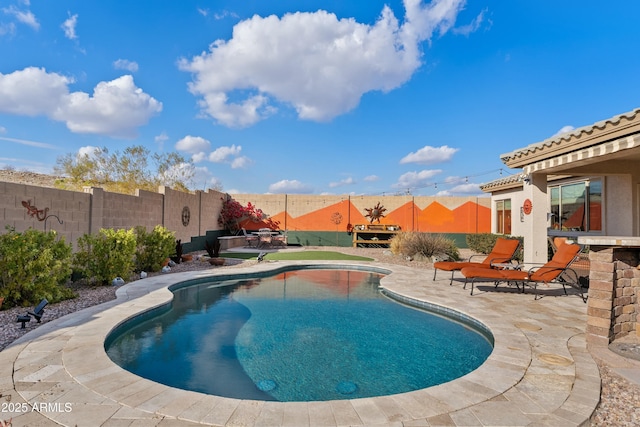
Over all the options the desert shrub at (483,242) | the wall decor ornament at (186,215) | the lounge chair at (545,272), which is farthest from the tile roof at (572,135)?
the wall decor ornament at (186,215)

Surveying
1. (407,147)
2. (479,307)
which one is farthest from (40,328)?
(407,147)

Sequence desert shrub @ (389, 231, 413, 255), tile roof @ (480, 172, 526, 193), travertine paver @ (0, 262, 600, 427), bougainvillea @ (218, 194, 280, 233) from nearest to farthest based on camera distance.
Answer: travertine paver @ (0, 262, 600, 427) < desert shrub @ (389, 231, 413, 255) < tile roof @ (480, 172, 526, 193) < bougainvillea @ (218, 194, 280, 233)

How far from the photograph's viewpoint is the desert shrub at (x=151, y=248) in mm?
8656

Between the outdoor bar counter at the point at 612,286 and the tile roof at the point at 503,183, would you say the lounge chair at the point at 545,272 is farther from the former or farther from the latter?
the tile roof at the point at 503,183

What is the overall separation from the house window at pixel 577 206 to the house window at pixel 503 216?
4121 mm

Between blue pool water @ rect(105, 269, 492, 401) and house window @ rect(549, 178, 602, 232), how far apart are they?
6.73m

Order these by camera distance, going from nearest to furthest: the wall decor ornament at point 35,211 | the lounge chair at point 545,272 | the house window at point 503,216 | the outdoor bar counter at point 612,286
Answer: the outdoor bar counter at point 612,286 < the wall decor ornament at point 35,211 < the lounge chair at point 545,272 < the house window at point 503,216

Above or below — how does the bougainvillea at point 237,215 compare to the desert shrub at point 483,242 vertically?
above

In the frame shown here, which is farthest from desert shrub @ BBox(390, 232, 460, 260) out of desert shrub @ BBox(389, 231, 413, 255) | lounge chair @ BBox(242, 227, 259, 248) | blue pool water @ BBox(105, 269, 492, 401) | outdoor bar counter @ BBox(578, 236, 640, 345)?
outdoor bar counter @ BBox(578, 236, 640, 345)

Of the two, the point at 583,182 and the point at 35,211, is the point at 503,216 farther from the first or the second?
the point at 35,211

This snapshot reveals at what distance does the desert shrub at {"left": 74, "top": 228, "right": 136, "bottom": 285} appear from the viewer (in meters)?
6.83

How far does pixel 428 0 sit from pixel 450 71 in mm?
3709

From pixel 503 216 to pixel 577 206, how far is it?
221 inches

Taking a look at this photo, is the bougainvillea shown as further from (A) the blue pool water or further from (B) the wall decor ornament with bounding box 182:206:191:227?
(A) the blue pool water
